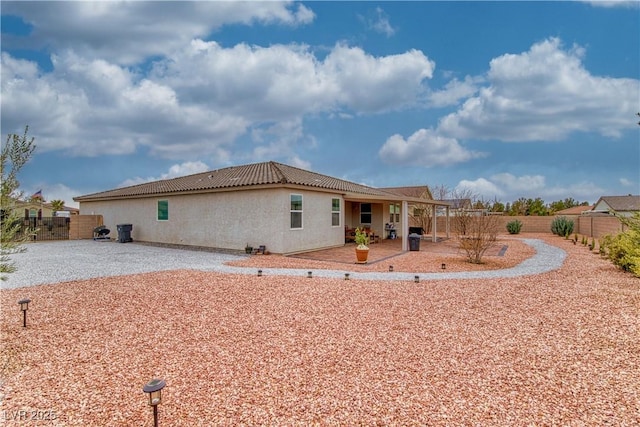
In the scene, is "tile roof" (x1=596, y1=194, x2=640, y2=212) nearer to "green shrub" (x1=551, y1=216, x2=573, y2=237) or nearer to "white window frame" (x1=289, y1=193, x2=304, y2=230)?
"green shrub" (x1=551, y1=216, x2=573, y2=237)

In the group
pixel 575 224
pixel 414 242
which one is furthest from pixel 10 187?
pixel 575 224

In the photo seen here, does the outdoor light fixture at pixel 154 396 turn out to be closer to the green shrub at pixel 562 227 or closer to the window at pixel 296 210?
the window at pixel 296 210

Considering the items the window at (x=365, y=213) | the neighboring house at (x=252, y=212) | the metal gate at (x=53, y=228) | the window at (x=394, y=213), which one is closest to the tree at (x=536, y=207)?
the window at (x=394, y=213)

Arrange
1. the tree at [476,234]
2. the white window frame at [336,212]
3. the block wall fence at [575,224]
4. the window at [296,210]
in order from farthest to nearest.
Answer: the block wall fence at [575,224] < the white window frame at [336,212] < the window at [296,210] < the tree at [476,234]

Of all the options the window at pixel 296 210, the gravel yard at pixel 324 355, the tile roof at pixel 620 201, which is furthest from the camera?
the tile roof at pixel 620 201

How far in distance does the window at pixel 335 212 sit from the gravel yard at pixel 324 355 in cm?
922

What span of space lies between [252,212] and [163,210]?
731 cm

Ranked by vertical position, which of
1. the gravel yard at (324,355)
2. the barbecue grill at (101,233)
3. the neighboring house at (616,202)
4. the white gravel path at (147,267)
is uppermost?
the neighboring house at (616,202)

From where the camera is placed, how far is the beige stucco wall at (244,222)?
14.4m

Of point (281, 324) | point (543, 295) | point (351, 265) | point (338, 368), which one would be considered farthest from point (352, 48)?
point (338, 368)

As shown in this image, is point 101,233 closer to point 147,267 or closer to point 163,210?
point 163,210

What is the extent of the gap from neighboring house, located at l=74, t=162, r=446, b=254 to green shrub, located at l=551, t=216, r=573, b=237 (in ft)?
56.2

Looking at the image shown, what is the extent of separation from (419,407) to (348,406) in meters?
0.67

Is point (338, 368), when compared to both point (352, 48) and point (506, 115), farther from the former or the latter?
point (506, 115)
